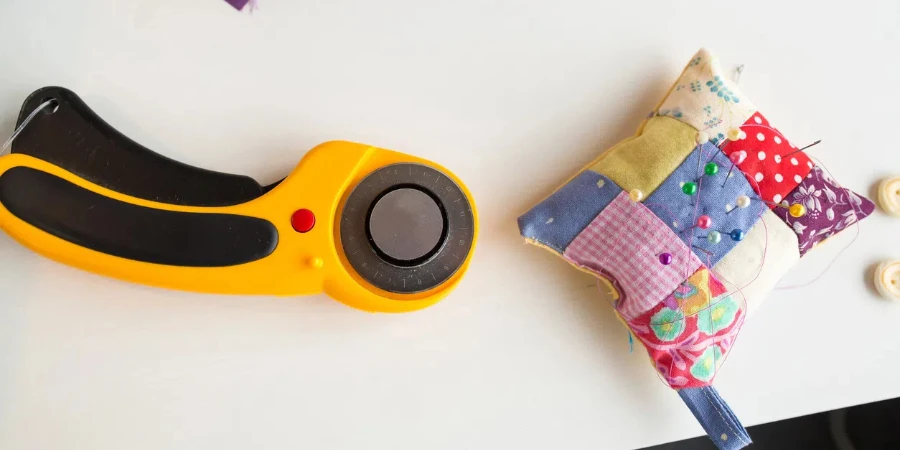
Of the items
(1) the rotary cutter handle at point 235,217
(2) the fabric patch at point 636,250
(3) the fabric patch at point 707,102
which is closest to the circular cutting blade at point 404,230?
(1) the rotary cutter handle at point 235,217

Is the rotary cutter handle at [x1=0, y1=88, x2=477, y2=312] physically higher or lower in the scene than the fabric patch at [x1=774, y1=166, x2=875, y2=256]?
higher

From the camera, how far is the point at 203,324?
1.85 ft

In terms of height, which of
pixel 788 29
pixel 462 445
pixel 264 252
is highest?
pixel 788 29

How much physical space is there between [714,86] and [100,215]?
57cm

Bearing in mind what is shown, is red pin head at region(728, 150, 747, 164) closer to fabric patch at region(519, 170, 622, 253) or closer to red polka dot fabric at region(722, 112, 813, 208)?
red polka dot fabric at region(722, 112, 813, 208)

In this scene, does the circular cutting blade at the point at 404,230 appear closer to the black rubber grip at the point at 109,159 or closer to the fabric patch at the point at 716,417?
the black rubber grip at the point at 109,159

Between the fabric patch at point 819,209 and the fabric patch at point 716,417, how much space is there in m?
0.17

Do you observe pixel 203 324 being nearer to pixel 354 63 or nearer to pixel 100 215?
pixel 100 215

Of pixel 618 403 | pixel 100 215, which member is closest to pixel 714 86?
pixel 618 403

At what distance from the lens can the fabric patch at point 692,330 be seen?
1.87 ft

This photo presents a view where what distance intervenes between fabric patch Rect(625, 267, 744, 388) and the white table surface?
0.05 metres

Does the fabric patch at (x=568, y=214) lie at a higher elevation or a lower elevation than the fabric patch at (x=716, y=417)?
higher

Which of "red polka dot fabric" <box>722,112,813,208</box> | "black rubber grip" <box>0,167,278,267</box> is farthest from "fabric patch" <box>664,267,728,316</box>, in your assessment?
"black rubber grip" <box>0,167,278,267</box>

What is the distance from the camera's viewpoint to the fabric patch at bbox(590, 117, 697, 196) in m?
0.58
